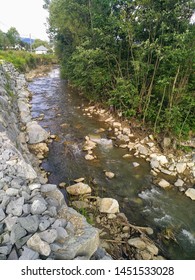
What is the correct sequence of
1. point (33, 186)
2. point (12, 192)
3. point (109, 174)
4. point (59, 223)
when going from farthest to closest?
1. point (109, 174)
2. point (33, 186)
3. point (12, 192)
4. point (59, 223)

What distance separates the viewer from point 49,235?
2.56 meters

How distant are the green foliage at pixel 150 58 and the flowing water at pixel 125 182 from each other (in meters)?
1.79

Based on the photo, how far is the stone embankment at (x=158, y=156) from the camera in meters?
5.98

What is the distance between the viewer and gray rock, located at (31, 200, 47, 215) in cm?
286

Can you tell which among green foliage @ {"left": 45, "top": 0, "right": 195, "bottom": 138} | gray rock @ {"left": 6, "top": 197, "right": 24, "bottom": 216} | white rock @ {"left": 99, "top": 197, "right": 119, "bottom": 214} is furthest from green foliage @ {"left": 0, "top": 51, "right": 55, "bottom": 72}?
gray rock @ {"left": 6, "top": 197, "right": 24, "bottom": 216}

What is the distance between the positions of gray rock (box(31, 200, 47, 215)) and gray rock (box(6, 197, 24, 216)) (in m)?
0.17

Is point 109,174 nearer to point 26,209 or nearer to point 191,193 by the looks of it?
point 191,193

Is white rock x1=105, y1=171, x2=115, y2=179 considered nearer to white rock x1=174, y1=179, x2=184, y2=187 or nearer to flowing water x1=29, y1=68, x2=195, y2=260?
flowing water x1=29, y1=68, x2=195, y2=260

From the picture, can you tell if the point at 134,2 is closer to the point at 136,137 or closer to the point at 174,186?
the point at 136,137

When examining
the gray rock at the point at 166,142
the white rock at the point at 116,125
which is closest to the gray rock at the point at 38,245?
the gray rock at the point at 166,142

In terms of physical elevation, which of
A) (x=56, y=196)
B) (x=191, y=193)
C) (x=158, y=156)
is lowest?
(x=191, y=193)

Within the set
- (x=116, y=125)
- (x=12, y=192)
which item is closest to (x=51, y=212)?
(x=12, y=192)

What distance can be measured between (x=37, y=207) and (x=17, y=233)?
1.41ft

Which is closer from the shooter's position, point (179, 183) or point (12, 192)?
point (12, 192)
